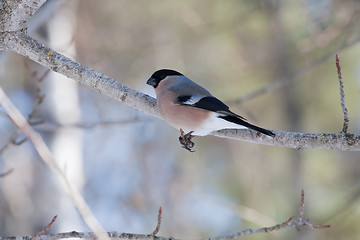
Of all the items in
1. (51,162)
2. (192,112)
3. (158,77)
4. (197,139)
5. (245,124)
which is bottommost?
(51,162)

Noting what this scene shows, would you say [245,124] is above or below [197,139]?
below

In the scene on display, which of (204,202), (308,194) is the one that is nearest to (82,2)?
(204,202)

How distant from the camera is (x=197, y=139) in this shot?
7.09 m

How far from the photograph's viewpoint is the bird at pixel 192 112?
254 cm

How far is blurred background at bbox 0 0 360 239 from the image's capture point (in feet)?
18.1

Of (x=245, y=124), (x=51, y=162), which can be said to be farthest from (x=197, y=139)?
(x=51, y=162)

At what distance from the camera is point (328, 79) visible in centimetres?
654

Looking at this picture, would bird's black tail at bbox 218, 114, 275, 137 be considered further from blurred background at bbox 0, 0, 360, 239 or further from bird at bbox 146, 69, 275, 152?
blurred background at bbox 0, 0, 360, 239

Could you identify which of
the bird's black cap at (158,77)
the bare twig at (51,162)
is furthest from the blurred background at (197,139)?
the bare twig at (51,162)

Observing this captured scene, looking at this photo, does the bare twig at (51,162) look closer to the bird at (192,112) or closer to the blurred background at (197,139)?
the bird at (192,112)

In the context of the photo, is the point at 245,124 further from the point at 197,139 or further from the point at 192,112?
the point at 197,139

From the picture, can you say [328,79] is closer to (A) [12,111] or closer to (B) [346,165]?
(B) [346,165]

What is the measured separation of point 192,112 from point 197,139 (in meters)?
4.42

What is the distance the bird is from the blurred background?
2462mm
